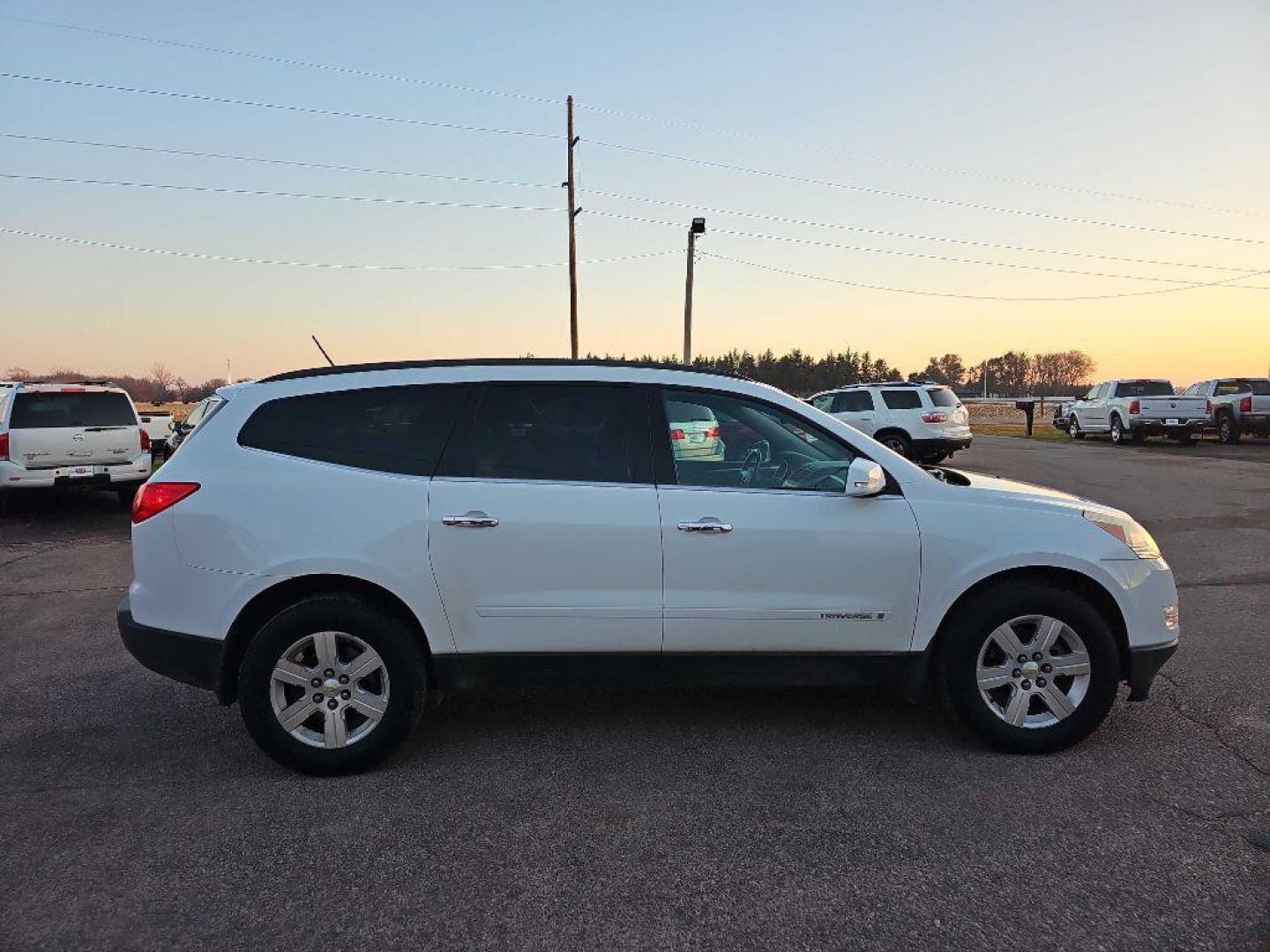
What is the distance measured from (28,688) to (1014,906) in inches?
200

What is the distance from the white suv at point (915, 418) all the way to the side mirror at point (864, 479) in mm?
15270

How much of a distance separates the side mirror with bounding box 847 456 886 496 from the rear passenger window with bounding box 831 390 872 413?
16.0m

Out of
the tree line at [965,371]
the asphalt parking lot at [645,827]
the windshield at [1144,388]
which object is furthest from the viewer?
the tree line at [965,371]

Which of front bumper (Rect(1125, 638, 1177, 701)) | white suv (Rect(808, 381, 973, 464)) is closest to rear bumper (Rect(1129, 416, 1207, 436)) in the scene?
white suv (Rect(808, 381, 973, 464))

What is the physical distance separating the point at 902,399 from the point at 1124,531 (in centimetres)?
1546

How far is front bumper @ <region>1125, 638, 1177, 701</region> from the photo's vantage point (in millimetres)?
3887

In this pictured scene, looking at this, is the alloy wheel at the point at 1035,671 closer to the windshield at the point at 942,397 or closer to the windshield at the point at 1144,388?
the windshield at the point at 942,397

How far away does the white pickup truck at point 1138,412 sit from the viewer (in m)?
25.2

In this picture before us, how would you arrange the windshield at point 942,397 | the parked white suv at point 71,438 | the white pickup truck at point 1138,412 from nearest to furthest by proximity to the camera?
1. the parked white suv at point 71,438
2. the windshield at point 942,397
3. the white pickup truck at point 1138,412

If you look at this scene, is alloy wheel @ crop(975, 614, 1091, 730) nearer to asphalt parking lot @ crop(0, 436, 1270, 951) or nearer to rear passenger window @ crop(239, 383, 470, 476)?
asphalt parking lot @ crop(0, 436, 1270, 951)

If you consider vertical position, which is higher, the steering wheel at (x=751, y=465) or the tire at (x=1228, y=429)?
the steering wheel at (x=751, y=465)

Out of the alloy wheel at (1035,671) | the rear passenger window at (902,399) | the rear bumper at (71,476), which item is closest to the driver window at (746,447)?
the alloy wheel at (1035,671)

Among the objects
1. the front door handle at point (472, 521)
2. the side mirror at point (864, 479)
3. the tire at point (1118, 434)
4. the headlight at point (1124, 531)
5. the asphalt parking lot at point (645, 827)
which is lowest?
the asphalt parking lot at point (645, 827)

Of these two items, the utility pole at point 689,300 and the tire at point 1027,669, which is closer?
the tire at point 1027,669
